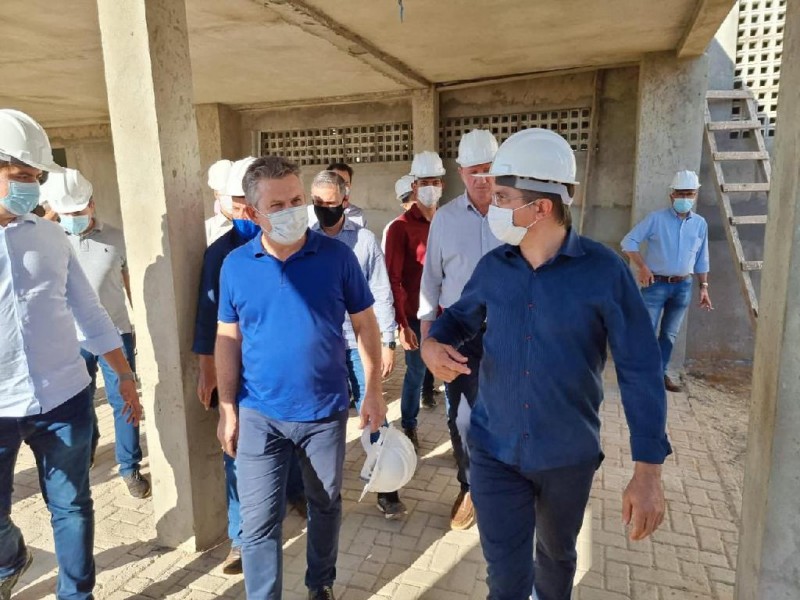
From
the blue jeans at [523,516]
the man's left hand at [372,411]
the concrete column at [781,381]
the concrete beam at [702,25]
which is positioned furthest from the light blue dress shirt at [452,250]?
the concrete beam at [702,25]

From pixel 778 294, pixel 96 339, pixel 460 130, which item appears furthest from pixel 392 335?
pixel 460 130

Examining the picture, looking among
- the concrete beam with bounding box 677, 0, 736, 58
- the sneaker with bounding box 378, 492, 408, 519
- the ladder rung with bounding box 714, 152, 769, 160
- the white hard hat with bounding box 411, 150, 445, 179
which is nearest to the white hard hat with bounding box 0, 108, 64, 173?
the sneaker with bounding box 378, 492, 408, 519

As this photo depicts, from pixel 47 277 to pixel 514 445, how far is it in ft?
6.35

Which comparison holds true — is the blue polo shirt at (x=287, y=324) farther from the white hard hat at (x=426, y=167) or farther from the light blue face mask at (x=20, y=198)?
the white hard hat at (x=426, y=167)

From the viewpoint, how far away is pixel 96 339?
2.53 meters

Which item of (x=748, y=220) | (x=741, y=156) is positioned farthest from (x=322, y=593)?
(x=741, y=156)

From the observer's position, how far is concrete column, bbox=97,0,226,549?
2.68 meters

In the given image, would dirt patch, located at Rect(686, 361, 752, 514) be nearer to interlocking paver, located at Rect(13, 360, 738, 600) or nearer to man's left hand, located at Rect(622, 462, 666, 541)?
interlocking paver, located at Rect(13, 360, 738, 600)

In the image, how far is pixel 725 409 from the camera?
212 inches

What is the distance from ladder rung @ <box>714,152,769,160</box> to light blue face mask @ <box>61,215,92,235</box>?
233 inches

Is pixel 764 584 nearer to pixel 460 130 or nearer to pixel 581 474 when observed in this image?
pixel 581 474

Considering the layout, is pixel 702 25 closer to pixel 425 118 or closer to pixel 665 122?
pixel 665 122

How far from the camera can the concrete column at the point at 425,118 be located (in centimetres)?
719

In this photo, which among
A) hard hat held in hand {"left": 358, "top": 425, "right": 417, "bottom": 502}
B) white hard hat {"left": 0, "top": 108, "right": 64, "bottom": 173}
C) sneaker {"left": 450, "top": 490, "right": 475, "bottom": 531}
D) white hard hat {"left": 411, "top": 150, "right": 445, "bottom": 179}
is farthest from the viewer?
white hard hat {"left": 411, "top": 150, "right": 445, "bottom": 179}
